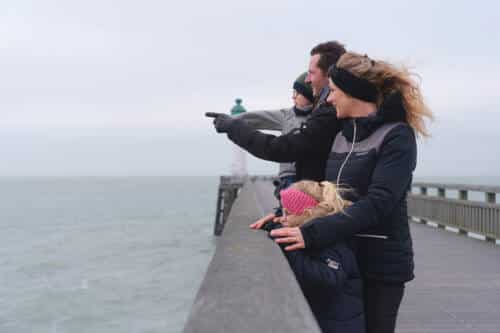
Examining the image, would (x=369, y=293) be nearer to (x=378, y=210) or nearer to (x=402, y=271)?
(x=402, y=271)

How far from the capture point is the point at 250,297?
1.56m

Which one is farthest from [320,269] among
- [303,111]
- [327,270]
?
[303,111]

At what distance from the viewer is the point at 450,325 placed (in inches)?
158

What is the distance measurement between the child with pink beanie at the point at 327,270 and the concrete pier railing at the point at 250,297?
0.34ft

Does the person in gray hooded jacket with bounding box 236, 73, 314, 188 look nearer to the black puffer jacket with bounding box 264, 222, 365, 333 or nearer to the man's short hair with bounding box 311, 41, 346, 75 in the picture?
the man's short hair with bounding box 311, 41, 346, 75

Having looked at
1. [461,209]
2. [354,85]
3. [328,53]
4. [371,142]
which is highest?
[328,53]

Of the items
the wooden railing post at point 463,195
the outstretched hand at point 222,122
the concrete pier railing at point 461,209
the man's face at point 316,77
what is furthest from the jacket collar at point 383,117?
the wooden railing post at point 463,195

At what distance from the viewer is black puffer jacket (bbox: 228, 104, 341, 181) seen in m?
2.24

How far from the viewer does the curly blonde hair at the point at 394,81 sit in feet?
6.91

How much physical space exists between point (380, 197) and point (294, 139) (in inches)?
18.7

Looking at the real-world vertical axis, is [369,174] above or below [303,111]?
below

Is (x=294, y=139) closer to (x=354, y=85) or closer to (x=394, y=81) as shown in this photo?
(x=354, y=85)

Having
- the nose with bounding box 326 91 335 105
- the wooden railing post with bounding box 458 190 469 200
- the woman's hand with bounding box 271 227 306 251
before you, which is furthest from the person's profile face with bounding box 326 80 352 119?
the wooden railing post with bounding box 458 190 469 200

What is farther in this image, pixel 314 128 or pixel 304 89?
pixel 304 89
